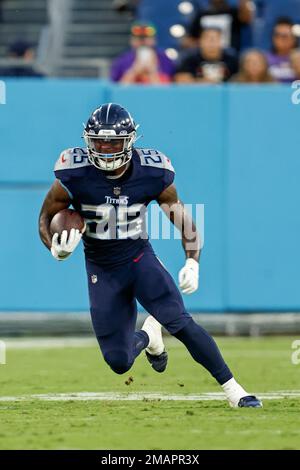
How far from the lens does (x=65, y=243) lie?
566 centimetres

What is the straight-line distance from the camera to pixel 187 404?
6.10 m

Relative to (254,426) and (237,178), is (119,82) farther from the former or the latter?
(254,426)

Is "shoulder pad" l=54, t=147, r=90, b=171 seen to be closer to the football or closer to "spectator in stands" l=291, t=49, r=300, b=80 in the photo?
the football

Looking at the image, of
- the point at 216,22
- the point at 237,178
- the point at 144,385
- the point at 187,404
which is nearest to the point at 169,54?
the point at 216,22

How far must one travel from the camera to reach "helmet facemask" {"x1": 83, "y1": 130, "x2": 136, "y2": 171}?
19.1ft

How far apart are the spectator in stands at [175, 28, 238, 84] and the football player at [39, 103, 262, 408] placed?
4.18 m

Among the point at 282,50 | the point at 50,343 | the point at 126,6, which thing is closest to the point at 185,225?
the point at 50,343

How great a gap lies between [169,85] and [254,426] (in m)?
4.97

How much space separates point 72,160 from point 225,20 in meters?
5.27

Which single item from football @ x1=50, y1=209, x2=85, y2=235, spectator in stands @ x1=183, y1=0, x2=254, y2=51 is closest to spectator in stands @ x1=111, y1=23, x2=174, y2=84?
spectator in stands @ x1=183, y1=0, x2=254, y2=51

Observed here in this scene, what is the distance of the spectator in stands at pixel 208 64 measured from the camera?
33.5ft

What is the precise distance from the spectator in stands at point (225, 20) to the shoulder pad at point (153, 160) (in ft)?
16.1
